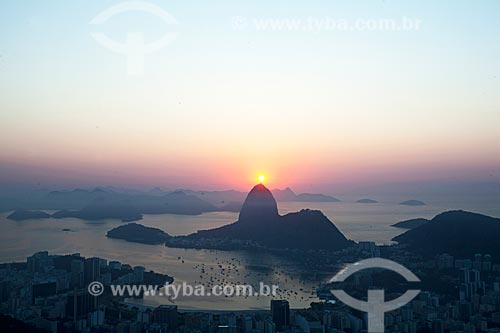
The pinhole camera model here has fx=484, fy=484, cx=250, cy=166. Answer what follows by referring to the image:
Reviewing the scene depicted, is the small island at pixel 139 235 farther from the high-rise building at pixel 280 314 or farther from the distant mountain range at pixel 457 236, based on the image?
the high-rise building at pixel 280 314

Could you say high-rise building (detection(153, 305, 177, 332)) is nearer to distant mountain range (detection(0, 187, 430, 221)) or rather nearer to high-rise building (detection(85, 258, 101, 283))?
high-rise building (detection(85, 258, 101, 283))

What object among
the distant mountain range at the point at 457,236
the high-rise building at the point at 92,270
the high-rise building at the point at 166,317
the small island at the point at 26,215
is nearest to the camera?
the high-rise building at the point at 166,317

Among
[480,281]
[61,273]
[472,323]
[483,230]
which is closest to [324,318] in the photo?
[472,323]

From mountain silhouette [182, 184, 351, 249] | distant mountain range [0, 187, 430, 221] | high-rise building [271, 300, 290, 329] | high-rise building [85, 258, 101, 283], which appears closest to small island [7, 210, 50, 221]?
distant mountain range [0, 187, 430, 221]

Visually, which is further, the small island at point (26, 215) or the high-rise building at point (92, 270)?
the small island at point (26, 215)

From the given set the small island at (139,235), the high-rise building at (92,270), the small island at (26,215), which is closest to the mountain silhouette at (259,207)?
the small island at (139,235)

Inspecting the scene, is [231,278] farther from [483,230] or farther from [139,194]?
[139,194]

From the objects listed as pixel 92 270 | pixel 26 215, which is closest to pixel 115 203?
pixel 26 215
